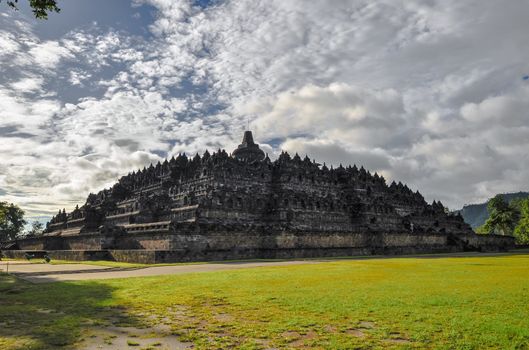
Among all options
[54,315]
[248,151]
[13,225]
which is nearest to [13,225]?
[13,225]

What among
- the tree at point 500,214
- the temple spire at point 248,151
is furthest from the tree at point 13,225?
the tree at point 500,214

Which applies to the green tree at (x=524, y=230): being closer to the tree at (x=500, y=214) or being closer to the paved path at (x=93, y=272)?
the tree at (x=500, y=214)

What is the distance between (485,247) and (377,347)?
61.8 m

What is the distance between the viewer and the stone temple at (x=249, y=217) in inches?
1549

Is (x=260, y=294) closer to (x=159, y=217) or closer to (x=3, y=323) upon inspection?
(x=3, y=323)

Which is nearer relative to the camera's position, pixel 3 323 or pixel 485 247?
pixel 3 323

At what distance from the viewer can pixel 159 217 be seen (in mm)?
50469

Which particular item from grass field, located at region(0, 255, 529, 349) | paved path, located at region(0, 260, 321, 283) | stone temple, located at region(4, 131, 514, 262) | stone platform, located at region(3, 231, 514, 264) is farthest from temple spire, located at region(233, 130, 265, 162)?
grass field, located at region(0, 255, 529, 349)

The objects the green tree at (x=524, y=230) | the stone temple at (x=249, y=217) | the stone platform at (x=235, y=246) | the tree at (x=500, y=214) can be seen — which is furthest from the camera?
the tree at (x=500, y=214)

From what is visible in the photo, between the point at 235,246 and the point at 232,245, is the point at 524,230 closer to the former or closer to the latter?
the point at 235,246

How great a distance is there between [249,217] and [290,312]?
37839 millimetres

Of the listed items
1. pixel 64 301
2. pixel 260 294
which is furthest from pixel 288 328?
pixel 64 301

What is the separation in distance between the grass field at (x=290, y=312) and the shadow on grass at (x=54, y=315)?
0.02m

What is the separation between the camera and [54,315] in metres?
10.6
